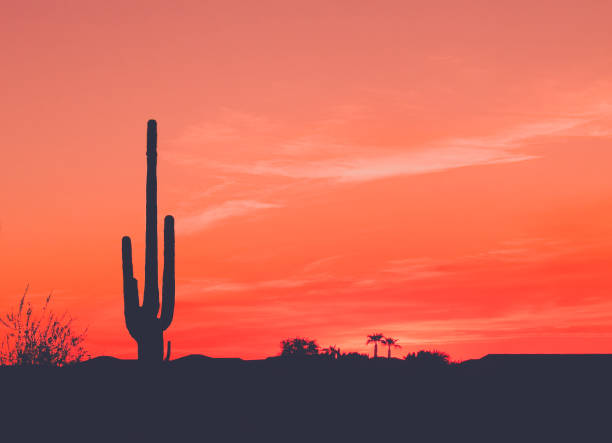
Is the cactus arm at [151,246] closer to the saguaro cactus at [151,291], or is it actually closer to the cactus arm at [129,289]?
the saguaro cactus at [151,291]

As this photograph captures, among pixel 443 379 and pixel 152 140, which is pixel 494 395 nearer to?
pixel 443 379

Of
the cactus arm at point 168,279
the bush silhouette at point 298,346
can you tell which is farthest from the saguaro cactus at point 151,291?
the bush silhouette at point 298,346

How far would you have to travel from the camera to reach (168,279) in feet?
71.5

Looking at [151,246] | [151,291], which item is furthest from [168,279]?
[151,246]

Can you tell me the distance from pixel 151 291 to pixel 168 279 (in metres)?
0.50

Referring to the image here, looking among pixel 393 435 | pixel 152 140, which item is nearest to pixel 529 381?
pixel 393 435

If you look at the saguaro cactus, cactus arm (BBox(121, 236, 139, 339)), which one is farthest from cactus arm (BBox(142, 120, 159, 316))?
cactus arm (BBox(121, 236, 139, 339))

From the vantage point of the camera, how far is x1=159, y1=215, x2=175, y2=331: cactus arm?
21.8 metres

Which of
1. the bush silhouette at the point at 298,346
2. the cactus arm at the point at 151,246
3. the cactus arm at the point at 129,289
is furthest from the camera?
the bush silhouette at the point at 298,346

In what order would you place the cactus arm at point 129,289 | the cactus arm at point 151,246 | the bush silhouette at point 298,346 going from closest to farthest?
the cactus arm at point 129,289 → the cactus arm at point 151,246 → the bush silhouette at point 298,346

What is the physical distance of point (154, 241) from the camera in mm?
21812

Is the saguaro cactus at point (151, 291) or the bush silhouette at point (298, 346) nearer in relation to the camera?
the saguaro cactus at point (151, 291)

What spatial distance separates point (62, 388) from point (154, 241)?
4.59m

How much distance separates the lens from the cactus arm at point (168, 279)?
21766 mm
